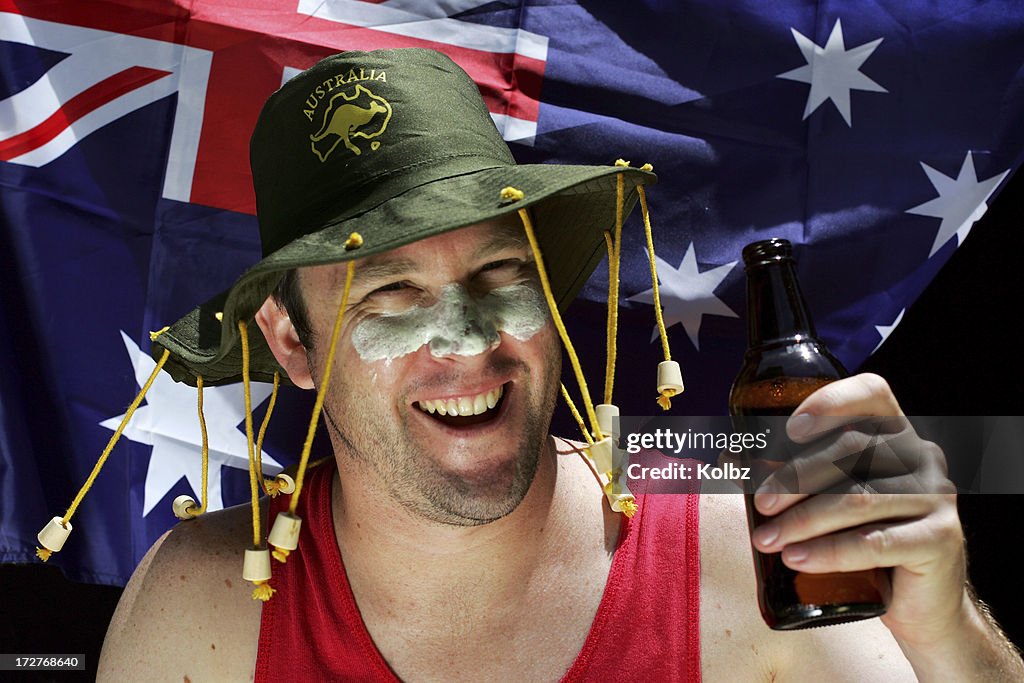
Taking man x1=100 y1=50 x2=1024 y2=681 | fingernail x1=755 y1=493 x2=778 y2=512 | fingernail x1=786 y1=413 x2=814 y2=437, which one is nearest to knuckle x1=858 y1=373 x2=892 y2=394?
fingernail x1=786 y1=413 x2=814 y2=437

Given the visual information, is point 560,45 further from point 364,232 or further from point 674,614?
point 674,614

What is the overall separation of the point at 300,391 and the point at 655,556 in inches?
50.5

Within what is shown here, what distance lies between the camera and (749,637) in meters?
2.14

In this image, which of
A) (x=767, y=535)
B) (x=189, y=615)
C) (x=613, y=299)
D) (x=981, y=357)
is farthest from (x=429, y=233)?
(x=981, y=357)

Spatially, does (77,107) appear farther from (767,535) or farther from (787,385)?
(767,535)

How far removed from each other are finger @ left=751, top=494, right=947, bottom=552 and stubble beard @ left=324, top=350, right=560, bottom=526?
722 millimetres

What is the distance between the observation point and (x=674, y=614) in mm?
2148

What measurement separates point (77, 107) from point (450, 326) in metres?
1.60

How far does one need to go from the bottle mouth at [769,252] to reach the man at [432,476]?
383 millimetres

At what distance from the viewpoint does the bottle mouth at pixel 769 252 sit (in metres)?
1.54

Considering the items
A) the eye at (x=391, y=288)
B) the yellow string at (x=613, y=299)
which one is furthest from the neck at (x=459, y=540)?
the eye at (x=391, y=288)

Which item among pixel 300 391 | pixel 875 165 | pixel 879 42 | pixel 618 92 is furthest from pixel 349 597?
pixel 879 42

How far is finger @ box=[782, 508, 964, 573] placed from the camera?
1353 millimetres

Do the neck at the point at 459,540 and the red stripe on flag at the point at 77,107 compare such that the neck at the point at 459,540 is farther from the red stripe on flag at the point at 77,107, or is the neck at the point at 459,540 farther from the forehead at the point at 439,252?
the red stripe on flag at the point at 77,107
